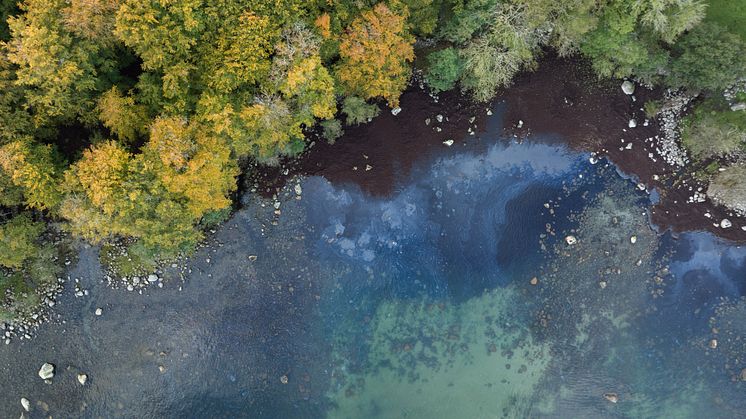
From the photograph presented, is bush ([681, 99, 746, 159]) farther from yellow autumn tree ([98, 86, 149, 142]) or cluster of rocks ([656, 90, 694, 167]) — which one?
yellow autumn tree ([98, 86, 149, 142])

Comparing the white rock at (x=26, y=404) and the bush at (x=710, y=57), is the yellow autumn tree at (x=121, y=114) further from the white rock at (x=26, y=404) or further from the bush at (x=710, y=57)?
the bush at (x=710, y=57)

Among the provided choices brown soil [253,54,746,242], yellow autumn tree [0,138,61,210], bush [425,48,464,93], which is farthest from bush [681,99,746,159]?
yellow autumn tree [0,138,61,210]

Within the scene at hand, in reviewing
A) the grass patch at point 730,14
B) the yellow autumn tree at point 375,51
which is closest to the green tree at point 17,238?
the yellow autumn tree at point 375,51

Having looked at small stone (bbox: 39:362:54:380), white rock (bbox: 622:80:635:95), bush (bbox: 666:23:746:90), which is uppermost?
bush (bbox: 666:23:746:90)

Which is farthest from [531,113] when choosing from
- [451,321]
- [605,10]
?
[451,321]

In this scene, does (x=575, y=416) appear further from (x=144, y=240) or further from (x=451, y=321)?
(x=144, y=240)
